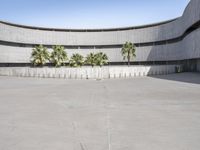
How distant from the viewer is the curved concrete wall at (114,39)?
6194 centimetres

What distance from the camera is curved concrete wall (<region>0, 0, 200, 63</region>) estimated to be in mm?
61938

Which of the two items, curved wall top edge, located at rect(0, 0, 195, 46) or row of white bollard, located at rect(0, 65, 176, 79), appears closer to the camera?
row of white bollard, located at rect(0, 65, 176, 79)

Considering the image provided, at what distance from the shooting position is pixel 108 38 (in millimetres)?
87562

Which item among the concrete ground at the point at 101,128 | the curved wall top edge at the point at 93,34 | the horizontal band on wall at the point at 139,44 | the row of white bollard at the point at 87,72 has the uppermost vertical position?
the curved wall top edge at the point at 93,34

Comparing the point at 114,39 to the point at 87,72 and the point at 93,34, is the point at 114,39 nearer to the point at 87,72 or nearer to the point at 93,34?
the point at 93,34

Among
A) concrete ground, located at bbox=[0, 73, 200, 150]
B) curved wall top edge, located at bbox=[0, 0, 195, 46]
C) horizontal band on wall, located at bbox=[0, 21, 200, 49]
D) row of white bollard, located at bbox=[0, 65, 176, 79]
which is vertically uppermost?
curved wall top edge, located at bbox=[0, 0, 195, 46]

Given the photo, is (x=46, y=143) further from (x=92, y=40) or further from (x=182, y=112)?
(x=92, y=40)

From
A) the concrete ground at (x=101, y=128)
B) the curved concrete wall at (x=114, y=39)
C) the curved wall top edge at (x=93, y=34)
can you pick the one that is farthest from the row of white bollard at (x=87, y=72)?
the concrete ground at (x=101, y=128)

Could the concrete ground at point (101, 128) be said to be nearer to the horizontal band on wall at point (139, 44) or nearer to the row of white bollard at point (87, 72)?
the row of white bollard at point (87, 72)

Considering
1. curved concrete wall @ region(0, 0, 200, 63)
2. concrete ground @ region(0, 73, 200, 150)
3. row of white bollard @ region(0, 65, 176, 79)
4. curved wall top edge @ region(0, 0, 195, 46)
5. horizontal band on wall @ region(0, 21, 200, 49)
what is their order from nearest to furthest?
1. concrete ground @ region(0, 73, 200, 150)
2. row of white bollard @ region(0, 65, 176, 79)
3. horizontal band on wall @ region(0, 21, 200, 49)
4. curved concrete wall @ region(0, 0, 200, 63)
5. curved wall top edge @ region(0, 0, 195, 46)

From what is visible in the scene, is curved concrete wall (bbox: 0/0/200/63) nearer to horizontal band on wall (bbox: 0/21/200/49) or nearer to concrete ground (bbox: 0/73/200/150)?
horizontal band on wall (bbox: 0/21/200/49)

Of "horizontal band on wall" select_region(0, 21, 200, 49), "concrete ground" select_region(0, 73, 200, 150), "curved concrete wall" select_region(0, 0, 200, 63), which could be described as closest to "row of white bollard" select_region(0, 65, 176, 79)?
"curved concrete wall" select_region(0, 0, 200, 63)

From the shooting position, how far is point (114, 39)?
3420 inches

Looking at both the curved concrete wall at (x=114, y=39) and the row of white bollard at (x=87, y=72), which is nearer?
the row of white bollard at (x=87, y=72)
